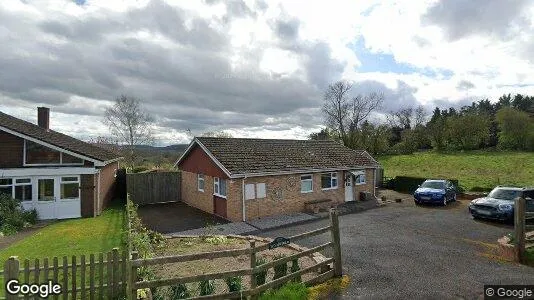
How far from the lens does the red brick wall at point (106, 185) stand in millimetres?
21578

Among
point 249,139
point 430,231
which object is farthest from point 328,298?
point 249,139

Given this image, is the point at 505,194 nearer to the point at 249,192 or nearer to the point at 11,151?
the point at 249,192

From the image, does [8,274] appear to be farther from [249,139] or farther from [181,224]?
[249,139]

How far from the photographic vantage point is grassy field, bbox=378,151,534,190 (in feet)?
91.7

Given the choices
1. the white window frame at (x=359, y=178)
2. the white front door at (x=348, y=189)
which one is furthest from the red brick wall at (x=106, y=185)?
the white window frame at (x=359, y=178)

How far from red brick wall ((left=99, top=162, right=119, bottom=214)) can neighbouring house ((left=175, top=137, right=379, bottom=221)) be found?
4969mm

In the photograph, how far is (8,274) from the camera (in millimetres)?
5789

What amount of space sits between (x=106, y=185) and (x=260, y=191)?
11.5 metres

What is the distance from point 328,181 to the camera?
22.8 m

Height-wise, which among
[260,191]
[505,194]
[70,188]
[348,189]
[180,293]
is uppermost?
[70,188]

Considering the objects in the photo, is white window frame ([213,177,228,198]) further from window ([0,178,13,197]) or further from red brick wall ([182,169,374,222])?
window ([0,178,13,197])

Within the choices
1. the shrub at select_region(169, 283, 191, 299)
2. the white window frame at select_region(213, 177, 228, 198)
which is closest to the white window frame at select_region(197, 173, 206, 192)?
the white window frame at select_region(213, 177, 228, 198)

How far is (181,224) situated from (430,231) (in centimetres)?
1199

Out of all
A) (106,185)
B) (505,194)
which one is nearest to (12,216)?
(106,185)
